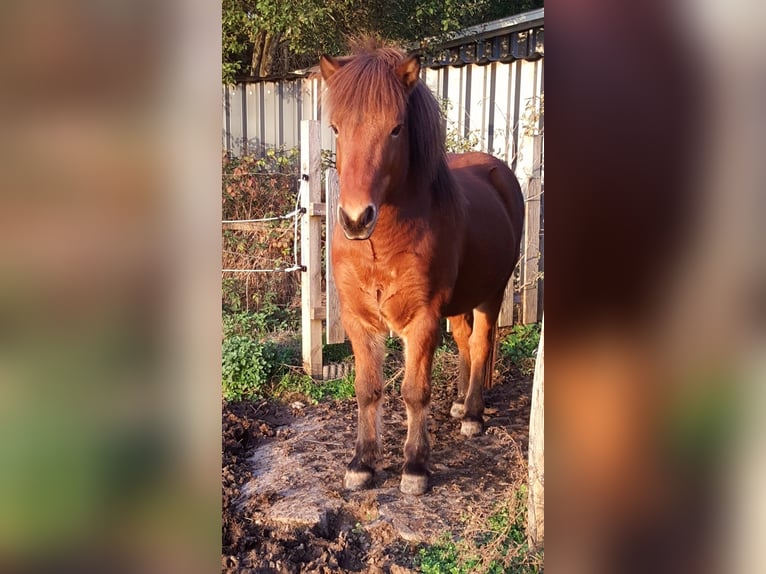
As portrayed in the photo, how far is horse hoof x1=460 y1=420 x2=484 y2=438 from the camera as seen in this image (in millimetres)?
3742

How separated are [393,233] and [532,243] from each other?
331 centimetres

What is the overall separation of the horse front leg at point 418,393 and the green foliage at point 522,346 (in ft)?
7.36

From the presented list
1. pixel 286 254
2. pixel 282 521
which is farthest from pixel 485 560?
pixel 286 254

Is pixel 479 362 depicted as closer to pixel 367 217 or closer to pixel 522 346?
pixel 522 346

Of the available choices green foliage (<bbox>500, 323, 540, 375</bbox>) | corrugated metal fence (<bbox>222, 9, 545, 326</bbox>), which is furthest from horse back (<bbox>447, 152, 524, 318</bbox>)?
green foliage (<bbox>500, 323, 540, 375</bbox>)

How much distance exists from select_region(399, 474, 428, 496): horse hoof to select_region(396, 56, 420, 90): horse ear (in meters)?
2.01

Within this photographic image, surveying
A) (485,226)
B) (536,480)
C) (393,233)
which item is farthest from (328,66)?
(536,480)

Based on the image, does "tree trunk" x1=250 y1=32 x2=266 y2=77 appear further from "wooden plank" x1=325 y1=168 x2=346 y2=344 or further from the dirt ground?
the dirt ground

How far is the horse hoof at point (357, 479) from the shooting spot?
116 inches
